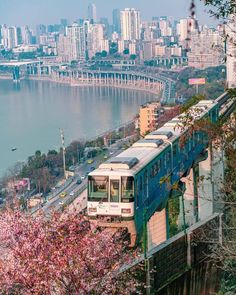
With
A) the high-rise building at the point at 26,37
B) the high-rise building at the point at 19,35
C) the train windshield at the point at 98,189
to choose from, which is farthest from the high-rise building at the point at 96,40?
the train windshield at the point at 98,189

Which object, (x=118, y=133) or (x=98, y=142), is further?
(x=118, y=133)

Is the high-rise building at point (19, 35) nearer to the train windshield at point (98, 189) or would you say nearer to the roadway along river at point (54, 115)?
the roadway along river at point (54, 115)

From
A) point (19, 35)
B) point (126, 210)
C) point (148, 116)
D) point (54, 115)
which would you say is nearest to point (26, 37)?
point (19, 35)

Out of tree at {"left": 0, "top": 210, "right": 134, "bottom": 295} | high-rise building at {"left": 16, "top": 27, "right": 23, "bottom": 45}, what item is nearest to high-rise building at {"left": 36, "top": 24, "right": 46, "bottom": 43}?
high-rise building at {"left": 16, "top": 27, "right": 23, "bottom": 45}

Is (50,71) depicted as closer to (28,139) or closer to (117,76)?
(117,76)

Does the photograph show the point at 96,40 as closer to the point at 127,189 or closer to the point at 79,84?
the point at 79,84

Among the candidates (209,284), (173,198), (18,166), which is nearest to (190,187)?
(173,198)

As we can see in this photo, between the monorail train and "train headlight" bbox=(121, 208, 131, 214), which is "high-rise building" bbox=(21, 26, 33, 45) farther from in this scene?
"train headlight" bbox=(121, 208, 131, 214)
